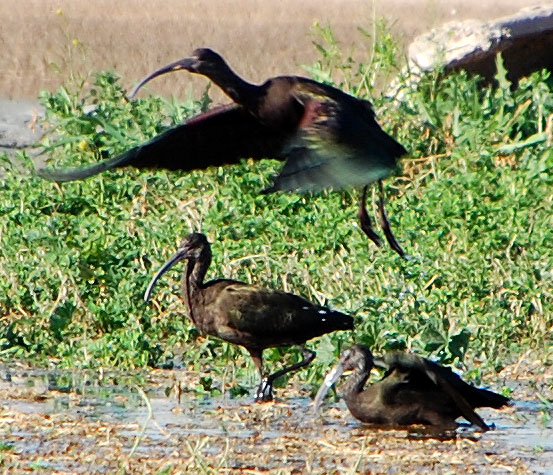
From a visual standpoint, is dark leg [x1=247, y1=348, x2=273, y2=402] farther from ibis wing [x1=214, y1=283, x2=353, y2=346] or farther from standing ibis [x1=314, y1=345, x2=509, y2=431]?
standing ibis [x1=314, y1=345, x2=509, y2=431]

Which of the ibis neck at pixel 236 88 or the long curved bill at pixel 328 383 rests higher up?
the ibis neck at pixel 236 88

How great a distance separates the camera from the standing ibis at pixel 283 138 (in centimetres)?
677

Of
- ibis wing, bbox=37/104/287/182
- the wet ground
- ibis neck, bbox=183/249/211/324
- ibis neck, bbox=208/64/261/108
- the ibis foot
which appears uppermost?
ibis neck, bbox=208/64/261/108

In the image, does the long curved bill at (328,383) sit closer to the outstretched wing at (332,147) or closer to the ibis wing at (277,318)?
the ibis wing at (277,318)

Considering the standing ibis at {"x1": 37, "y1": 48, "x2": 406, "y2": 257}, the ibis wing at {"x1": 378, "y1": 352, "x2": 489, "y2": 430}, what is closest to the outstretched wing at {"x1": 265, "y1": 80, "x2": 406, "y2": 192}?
the standing ibis at {"x1": 37, "y1": 48, "x2": 406, "y2": 257}

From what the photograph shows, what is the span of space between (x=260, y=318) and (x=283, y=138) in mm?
927

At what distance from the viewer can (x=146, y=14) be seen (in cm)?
1648

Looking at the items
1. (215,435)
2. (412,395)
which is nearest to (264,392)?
(412,395)

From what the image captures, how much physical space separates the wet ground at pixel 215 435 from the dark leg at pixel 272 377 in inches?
3.1

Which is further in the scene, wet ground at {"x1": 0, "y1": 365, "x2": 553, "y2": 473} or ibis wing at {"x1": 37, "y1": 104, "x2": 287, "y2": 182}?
ibis wing at {"x1": 37, "y1": 104, "x2": 287, "y2": 182}

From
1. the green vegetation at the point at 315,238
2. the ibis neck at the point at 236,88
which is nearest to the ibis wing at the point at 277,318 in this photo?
the green vegetation at the point at 315,238

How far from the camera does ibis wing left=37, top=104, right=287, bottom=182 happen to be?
7781 millimetres

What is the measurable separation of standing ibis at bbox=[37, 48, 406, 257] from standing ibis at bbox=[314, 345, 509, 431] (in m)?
0.87

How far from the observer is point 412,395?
22.9ft
